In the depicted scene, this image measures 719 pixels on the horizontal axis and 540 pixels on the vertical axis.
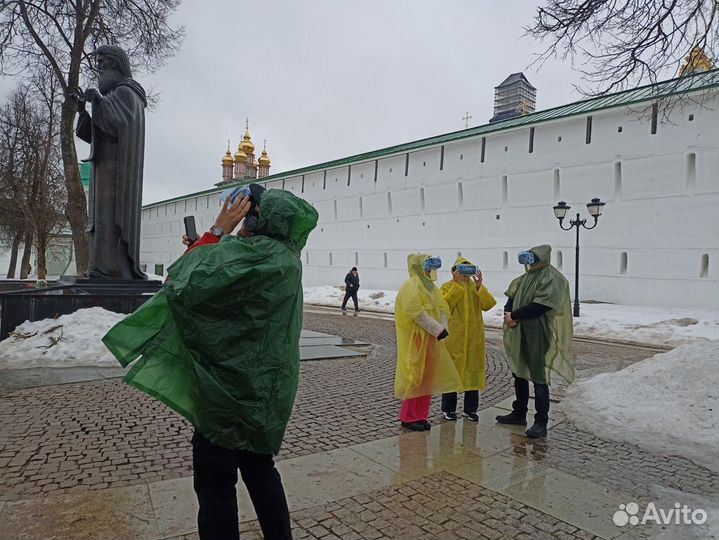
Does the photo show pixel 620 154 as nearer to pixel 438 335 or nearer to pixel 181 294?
pixel 438 335

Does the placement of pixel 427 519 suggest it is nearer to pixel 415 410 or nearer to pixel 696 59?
pixel 415 410

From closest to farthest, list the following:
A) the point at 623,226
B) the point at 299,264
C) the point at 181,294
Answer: the point at 181,294, the point at 299,264, the point at 623,226

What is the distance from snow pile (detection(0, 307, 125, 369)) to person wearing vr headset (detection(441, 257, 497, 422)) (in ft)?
15.4

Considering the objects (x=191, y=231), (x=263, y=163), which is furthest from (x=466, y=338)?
(x=263, y=163)

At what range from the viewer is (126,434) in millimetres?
4078

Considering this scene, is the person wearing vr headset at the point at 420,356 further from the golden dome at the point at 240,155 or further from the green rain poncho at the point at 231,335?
the golden dome at the point at 240,155

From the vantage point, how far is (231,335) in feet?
6.63

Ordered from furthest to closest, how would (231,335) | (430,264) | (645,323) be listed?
(645,323)
(430,264)
(231,335)

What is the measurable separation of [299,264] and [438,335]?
8.48ft

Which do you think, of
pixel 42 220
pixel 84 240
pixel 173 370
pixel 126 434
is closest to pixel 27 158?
pixel 42 220

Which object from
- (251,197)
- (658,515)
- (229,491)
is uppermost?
(251,197)

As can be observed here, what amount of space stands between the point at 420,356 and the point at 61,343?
5.30 meters

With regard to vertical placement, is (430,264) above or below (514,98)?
below

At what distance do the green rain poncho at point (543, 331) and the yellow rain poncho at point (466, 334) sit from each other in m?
0.40
